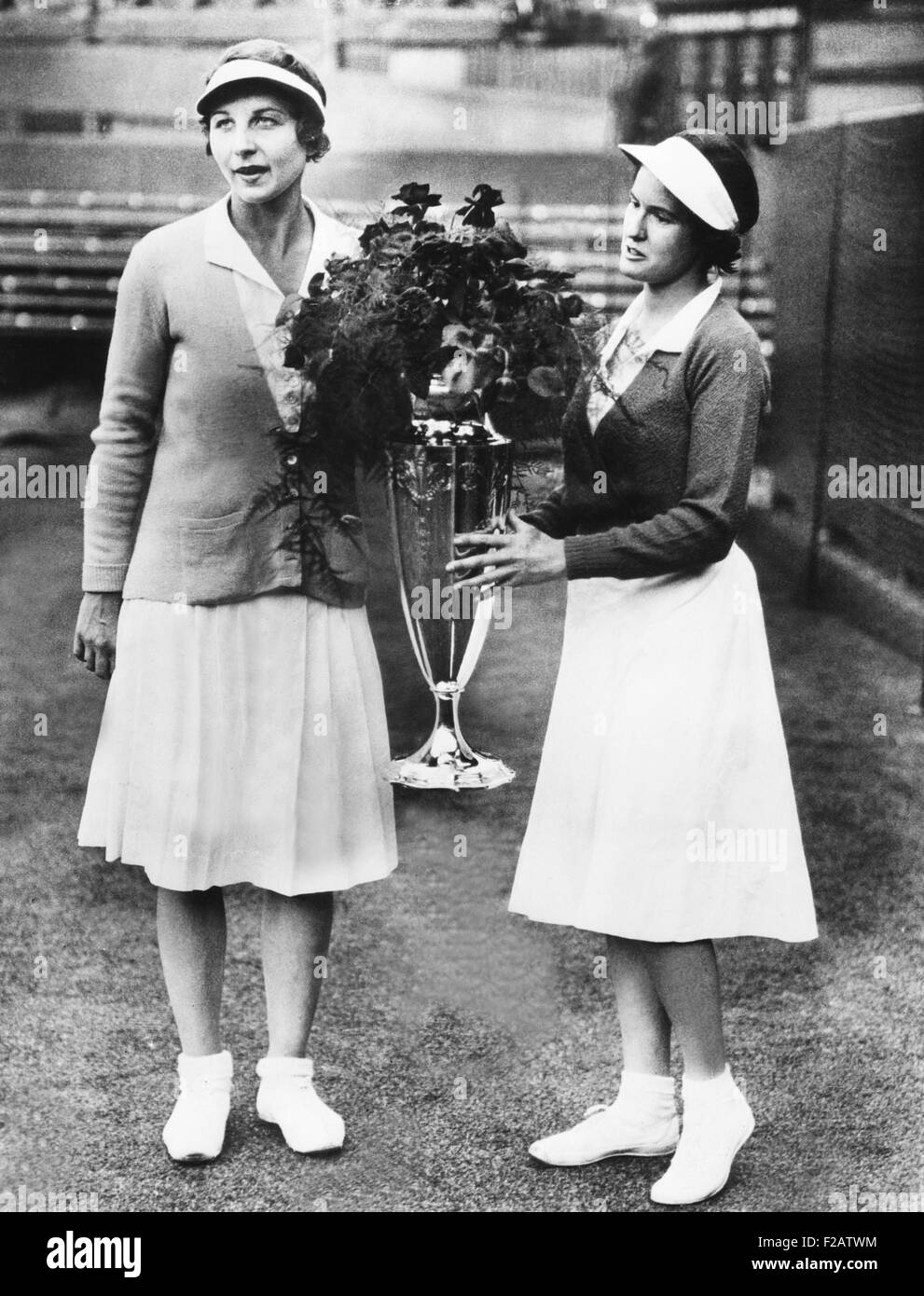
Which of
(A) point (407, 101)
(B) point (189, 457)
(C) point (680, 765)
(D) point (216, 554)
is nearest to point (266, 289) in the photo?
(B) point (189, 457)

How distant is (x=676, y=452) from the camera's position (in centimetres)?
268

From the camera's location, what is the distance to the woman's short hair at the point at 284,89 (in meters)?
2.71

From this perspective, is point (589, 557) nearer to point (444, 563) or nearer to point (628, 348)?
point (444, 563)

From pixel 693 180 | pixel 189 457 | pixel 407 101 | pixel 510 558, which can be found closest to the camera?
pixel 693 180

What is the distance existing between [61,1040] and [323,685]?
882 mm

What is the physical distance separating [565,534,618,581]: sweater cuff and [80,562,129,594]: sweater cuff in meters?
0.73

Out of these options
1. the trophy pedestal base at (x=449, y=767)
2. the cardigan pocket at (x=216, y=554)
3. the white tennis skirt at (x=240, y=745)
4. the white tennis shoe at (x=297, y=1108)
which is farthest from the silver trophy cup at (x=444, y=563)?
the white tennis shoe at (x=297, y=1108)

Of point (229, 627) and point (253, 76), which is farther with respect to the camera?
point (229, 627)

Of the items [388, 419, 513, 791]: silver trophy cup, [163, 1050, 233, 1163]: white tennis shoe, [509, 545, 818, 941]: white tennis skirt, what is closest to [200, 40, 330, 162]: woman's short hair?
[388, 419, 513, 791]: silver trophy cup

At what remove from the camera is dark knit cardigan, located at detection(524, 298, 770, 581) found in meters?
2.61

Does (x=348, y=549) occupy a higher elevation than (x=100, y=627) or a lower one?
higher

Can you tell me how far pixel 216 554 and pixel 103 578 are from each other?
7.9 inches

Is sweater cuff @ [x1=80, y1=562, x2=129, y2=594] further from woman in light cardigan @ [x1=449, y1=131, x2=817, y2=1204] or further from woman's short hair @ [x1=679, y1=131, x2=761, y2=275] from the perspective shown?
woman's short hair @ [x1=679, y1=131, x2=761, y2=275]
